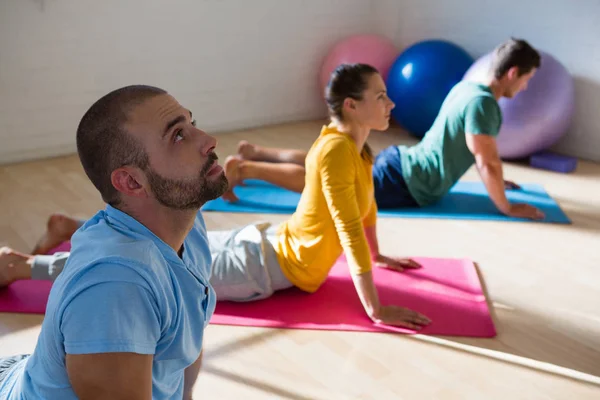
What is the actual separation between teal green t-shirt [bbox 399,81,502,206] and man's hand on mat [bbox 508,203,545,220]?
0.98ft

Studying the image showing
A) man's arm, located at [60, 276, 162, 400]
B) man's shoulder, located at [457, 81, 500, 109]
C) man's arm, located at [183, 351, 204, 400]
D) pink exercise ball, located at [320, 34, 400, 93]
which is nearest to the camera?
man's arm, located at [60, 276, 162, 400]

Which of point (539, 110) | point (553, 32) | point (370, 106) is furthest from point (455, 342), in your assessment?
point (553, 32)

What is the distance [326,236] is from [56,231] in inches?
40.9

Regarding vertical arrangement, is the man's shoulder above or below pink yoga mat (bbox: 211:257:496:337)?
above

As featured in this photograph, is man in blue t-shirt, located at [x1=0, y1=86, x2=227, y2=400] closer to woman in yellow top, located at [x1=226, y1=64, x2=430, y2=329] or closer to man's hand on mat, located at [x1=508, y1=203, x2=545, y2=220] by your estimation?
woman in yellow top, located at [x1=226, y1=64, x2=430, y2=329]

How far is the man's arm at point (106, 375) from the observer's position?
102cm

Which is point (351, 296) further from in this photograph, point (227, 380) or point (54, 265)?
point (54, 265)

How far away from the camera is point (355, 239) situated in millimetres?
2164

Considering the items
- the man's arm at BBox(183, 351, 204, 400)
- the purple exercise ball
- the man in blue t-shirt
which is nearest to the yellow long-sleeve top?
the man's arm at BBox(183, 351, 204, 400)

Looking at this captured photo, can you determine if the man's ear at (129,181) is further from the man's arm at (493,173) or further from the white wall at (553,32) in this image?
the white wall at (553,32)

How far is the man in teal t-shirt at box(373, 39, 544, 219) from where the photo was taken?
312 cm

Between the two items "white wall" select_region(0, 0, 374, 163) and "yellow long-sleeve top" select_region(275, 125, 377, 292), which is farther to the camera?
"white wall" select_region(0, 0, 374, 163)

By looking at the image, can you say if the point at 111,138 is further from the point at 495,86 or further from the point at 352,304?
the point at 495,86

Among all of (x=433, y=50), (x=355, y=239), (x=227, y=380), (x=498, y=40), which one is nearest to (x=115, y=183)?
(x=227, y=380)
